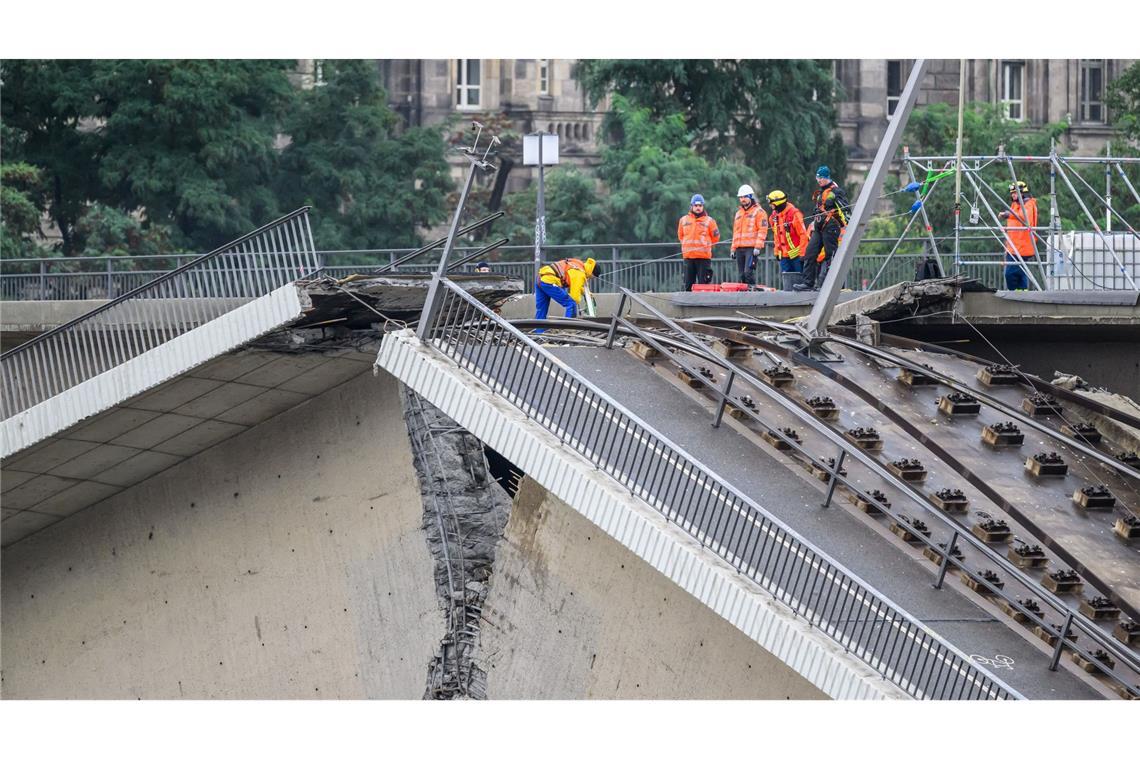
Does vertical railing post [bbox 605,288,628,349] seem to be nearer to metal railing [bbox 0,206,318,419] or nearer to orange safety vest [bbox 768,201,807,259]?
metal railing [bbox 0,206,318,419]

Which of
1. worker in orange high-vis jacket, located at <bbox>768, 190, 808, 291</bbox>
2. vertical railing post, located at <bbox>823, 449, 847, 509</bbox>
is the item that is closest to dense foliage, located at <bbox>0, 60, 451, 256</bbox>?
worker in orange high-vis jacket, located at <bbox>768, 190, 808, 291</bbox>

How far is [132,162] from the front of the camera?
45.7 metres

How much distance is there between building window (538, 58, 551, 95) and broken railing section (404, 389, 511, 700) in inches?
1733

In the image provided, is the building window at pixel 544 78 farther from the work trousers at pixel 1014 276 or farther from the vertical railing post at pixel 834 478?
the vertical railing post at pixel 834 478

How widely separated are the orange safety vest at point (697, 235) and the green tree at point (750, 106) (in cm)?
2316

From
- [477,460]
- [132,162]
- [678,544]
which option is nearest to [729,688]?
[678,544]

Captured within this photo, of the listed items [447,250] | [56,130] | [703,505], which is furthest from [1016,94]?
[703,505]

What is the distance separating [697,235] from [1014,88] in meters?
40.4

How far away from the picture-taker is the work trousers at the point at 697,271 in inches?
1065

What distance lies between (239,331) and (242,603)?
161 inches

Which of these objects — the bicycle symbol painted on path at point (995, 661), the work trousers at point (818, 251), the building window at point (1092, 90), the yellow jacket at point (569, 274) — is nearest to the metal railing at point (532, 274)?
the yellow jacket at point (569, 274)

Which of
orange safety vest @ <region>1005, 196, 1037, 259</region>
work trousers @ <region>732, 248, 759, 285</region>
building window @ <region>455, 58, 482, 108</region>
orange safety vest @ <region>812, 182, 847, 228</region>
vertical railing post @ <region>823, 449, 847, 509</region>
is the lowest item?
vertical railing post @ <region>823, 449, 847, 509</region>

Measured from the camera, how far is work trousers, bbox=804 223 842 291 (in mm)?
25594

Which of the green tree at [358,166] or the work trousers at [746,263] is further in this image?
the green tree at [358,166]
